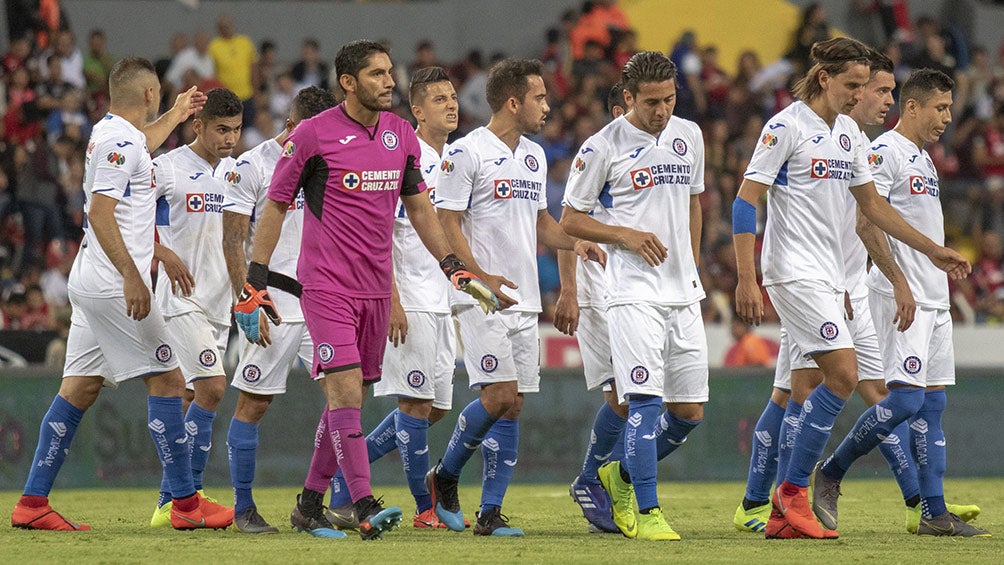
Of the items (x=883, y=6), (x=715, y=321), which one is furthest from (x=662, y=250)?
(x=883, y=6)

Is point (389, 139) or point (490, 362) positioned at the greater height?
point (389, 139)

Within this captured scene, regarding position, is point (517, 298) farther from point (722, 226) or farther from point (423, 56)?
point (423, 56)

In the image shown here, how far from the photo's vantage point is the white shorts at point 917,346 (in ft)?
29.0

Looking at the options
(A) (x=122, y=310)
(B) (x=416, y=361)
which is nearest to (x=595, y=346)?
(B) (x=416, y=361)

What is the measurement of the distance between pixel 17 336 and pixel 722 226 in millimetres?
8830

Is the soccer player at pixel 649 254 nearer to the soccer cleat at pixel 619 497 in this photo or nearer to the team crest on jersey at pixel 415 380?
the soccer cleat at pixel 619 497

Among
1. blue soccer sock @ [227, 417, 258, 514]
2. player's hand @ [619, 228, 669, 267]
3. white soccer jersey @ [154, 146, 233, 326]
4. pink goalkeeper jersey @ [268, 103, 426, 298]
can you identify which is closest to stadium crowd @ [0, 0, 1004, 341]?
white soccer jersey @ [154, 146, 233, 326]

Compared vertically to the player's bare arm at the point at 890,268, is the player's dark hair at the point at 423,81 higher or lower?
higher

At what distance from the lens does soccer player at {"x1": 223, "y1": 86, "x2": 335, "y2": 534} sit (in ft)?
29.2

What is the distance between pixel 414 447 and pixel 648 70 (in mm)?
2752

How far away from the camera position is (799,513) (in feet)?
27.5

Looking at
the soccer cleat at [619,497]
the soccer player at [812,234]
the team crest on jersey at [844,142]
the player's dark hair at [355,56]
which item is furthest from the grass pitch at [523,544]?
the player's dark hair at [355,56]

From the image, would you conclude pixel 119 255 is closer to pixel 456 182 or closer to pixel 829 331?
pixel 456 182

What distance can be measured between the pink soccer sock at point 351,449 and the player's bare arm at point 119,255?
1430 millimetres
